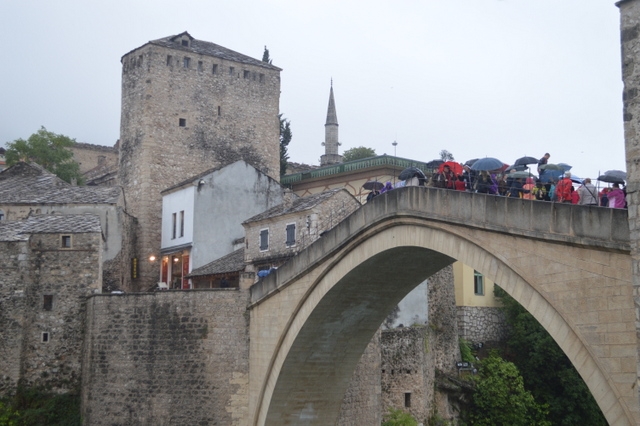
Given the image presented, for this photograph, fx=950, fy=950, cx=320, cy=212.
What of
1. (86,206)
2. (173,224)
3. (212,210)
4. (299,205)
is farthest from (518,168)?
(173,224)

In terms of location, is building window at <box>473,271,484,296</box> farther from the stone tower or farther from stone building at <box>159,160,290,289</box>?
the stone tower

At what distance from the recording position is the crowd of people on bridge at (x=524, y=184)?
53.7ft

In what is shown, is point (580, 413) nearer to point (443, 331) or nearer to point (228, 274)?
point (443, 331)

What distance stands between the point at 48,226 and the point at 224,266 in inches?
292

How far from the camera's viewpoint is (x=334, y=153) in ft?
198

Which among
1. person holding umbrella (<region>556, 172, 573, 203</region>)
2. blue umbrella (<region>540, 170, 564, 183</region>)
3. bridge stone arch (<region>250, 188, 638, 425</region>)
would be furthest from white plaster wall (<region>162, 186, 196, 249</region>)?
person holding umbrella (<region>556, 172, 573, 203</region>)

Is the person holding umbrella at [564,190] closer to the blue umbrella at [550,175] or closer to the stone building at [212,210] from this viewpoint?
the blue umbrella at [550,175]

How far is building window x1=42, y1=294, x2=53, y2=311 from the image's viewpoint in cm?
3016

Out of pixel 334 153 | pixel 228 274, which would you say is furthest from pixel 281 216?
pixel 334 153

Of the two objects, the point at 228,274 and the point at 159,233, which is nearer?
the point at 228,274

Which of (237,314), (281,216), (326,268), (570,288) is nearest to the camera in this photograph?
(570,288)

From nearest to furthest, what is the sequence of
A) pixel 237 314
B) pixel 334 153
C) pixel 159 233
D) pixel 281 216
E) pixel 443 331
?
pixel 237 314 < pixel 281 216 < pixel 443 331 < pixel 159 233 < pixel 334 153

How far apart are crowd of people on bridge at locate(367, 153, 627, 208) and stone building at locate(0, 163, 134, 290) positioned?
1780cm

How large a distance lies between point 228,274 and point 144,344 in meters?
6.74
